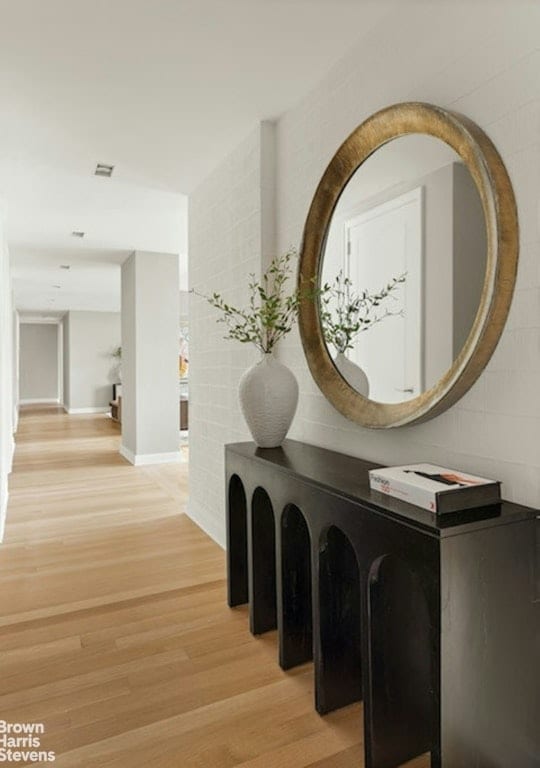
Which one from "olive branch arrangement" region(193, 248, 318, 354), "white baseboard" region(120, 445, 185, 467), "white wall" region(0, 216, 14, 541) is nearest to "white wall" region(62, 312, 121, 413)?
"white baseboard" region(120, 445, 185, 467)

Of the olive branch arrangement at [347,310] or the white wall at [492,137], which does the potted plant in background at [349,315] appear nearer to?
the olive branch arrangement at [347,310]

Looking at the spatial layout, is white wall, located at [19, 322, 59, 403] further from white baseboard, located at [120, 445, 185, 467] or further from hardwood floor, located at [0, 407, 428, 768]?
hardwood floor, located at [0, 407, 428, 768]

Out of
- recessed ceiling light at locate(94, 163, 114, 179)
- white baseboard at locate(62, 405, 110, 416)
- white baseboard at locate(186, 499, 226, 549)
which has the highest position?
recessed ceiling light at locate(94, 163, 114, 179)

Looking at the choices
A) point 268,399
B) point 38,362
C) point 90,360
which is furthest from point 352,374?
point 38,362

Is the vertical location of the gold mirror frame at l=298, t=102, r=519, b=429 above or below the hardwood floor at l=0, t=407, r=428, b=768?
above

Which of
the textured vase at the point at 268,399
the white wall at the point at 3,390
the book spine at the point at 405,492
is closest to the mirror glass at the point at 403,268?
the textured vase at the point at 268,399

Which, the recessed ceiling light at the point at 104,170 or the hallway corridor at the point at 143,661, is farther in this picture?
the recessed ceiling light at the point at 104,170

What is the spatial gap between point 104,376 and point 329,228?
10.9 metres

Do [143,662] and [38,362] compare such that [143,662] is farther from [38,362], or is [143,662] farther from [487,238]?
[38,362]

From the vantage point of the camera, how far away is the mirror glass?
1.56m

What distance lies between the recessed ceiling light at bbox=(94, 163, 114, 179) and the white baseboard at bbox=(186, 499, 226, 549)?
96.9 inches

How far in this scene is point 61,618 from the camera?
92.7 inches

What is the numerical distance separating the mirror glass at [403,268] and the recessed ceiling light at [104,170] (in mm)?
1910

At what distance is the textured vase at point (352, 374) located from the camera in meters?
2.00
